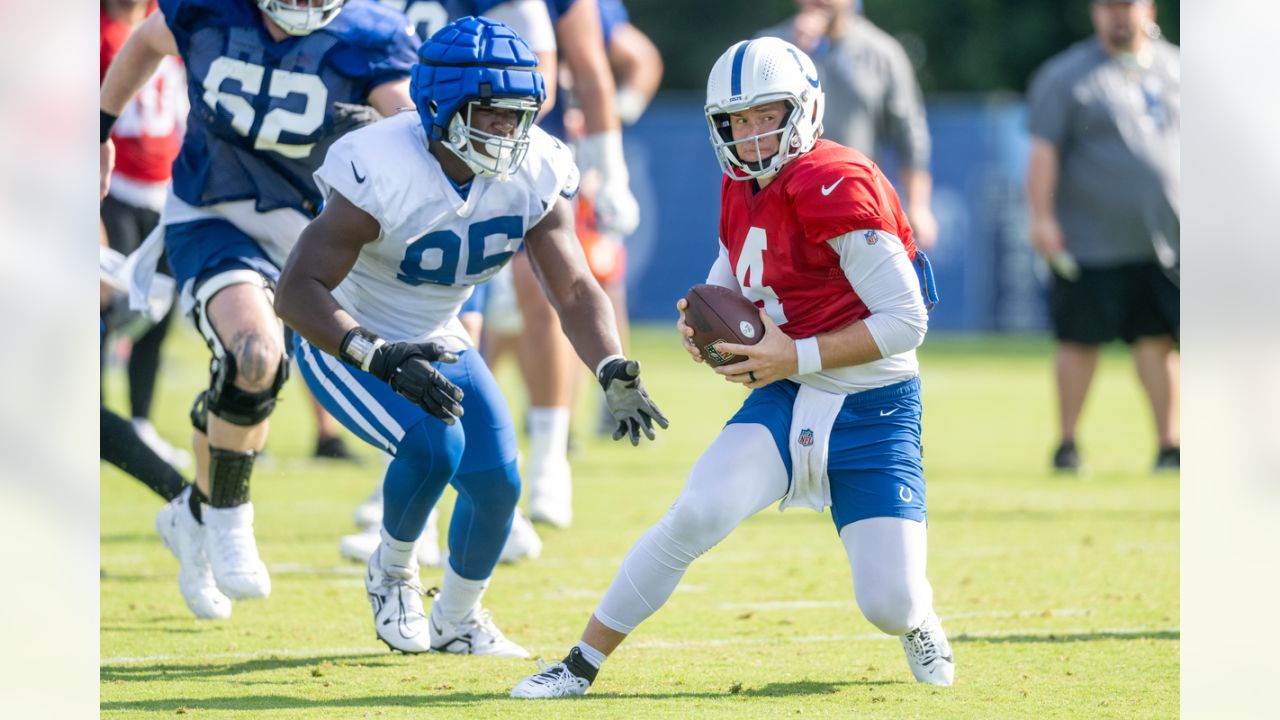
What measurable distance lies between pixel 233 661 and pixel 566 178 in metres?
1.39

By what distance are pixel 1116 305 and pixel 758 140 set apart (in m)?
4.75

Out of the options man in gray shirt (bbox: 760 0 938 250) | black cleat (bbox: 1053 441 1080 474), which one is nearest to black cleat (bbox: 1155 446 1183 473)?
black cleat (bbox: 1053 441 1080 474)

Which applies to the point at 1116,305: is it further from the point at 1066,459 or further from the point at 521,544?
the point at 521,544

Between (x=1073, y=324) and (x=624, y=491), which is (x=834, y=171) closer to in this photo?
(x=624, y=491)

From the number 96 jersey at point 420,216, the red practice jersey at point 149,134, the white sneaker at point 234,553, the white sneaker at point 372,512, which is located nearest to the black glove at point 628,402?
the number 96 jersey at point 420,216

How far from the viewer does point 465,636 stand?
4.17m

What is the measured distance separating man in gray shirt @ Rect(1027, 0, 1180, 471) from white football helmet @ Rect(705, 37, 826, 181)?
14.9 ft

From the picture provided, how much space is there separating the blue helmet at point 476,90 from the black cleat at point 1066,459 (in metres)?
4.74

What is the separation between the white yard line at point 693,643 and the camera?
161 inches

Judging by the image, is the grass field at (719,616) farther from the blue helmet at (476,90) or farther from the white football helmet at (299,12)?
the white football helmet at (299,12)

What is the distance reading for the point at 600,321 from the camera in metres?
3.88

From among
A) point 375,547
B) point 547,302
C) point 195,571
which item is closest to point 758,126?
point 195,571
